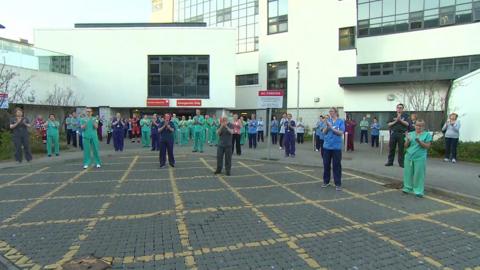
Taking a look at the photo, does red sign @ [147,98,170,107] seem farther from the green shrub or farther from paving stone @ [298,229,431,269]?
paving stone @ [298,229,431,269]

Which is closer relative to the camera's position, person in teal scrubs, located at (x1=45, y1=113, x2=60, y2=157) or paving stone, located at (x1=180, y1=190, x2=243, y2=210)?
paving stone, located at (x1=180, y1=190, x2=243, y2=210)

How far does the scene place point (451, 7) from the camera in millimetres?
24766

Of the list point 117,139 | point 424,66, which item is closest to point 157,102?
point 117,139

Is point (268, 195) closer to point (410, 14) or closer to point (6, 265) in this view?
point (6, 265)

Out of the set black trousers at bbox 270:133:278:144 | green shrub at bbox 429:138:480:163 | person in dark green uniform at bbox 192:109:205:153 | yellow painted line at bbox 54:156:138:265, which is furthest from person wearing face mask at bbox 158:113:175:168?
black trousers at bbox 270:133:278:144

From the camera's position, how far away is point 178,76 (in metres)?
30.9

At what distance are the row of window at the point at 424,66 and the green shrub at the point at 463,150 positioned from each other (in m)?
10.3

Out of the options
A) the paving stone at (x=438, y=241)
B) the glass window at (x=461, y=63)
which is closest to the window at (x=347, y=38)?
the glass window at (x=461, y=63)

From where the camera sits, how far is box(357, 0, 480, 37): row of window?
2430cm

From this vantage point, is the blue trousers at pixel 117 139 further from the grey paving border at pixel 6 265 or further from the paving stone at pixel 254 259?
the paving stone at pixel 254 259

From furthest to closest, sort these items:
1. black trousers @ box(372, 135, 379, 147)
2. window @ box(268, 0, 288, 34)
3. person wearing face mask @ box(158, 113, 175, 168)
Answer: window @ box(268, 0, 288, 34) → black trousers @ box(372, 135, 379, 147) → person wearing face mask @ box(158, 113, 175, 168)

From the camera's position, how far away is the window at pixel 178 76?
30.7m

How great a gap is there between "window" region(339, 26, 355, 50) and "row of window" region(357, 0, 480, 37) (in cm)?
71

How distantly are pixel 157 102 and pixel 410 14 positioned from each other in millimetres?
19716
